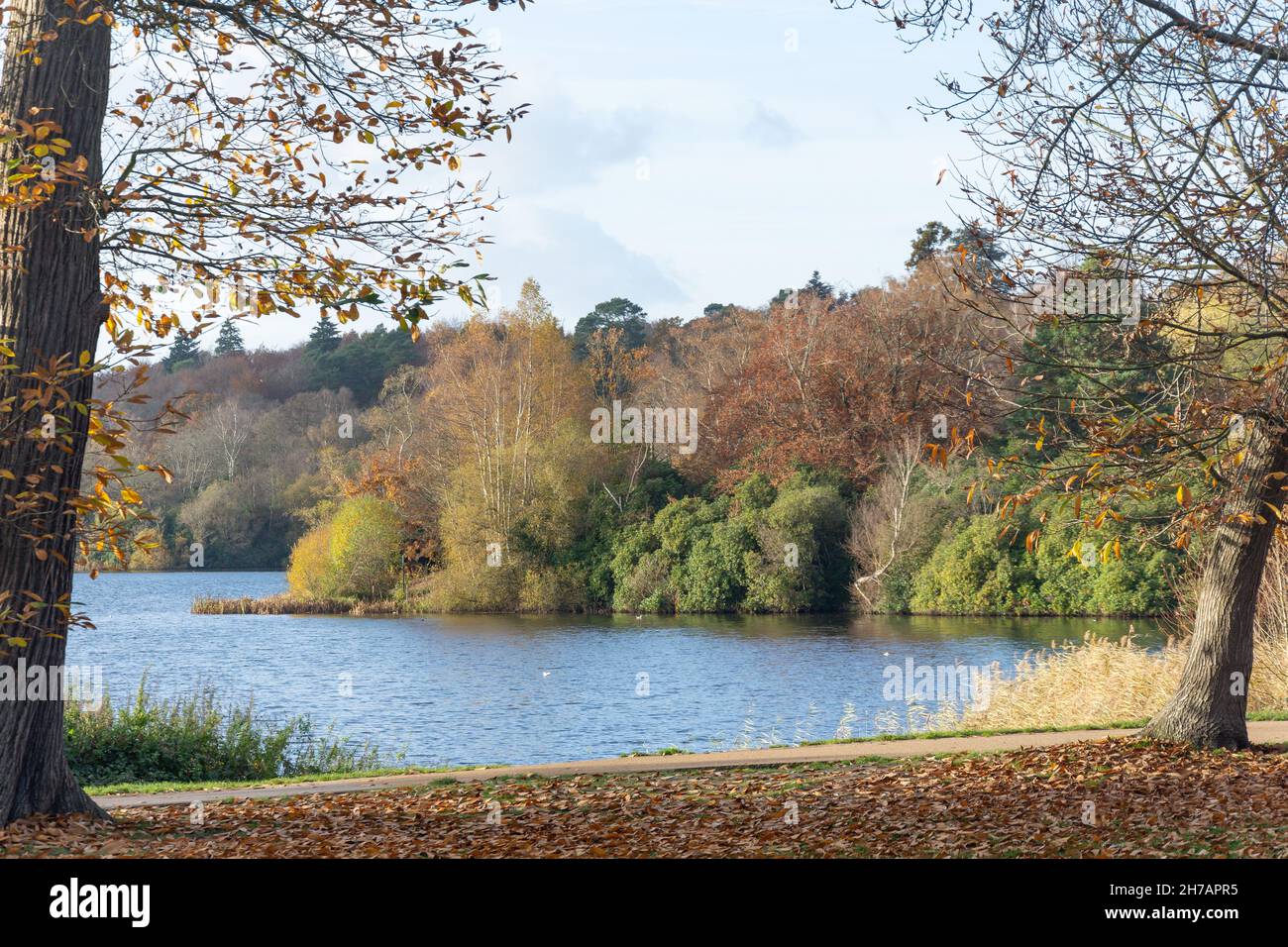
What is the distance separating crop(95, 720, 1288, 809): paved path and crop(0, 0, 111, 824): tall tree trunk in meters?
1.88

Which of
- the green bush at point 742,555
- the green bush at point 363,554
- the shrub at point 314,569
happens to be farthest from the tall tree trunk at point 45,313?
the shrub at point 314,569

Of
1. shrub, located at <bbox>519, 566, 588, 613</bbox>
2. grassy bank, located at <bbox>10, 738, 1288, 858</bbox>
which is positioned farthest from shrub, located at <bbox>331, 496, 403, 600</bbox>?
grassy bank, located at <bbox>10, 738, 1288, 858</bbox>

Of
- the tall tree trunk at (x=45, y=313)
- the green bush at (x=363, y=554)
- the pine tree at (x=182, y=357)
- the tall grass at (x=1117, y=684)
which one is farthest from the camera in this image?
the pine tree at (x=182, y=357)

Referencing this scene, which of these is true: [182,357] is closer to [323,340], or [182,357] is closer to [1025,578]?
[323,340]

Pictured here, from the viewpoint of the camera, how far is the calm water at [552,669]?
63.5 ft

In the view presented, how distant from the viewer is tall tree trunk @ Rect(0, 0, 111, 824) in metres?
7.67

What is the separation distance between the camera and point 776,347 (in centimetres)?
4322

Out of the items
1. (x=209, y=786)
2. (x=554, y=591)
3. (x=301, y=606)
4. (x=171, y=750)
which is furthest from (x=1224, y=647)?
A: (x=301, y=606)

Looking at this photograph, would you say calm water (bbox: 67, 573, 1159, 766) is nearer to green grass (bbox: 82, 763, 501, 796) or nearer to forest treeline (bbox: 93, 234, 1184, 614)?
forest treeline (bbox: 93, 234, 1184, 614)

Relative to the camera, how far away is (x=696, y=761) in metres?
11.7

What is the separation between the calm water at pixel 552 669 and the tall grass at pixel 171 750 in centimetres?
292

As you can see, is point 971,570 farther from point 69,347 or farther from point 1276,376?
point 69,347

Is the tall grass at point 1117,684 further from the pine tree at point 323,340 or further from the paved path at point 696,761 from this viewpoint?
the pine tree at point 323,340
